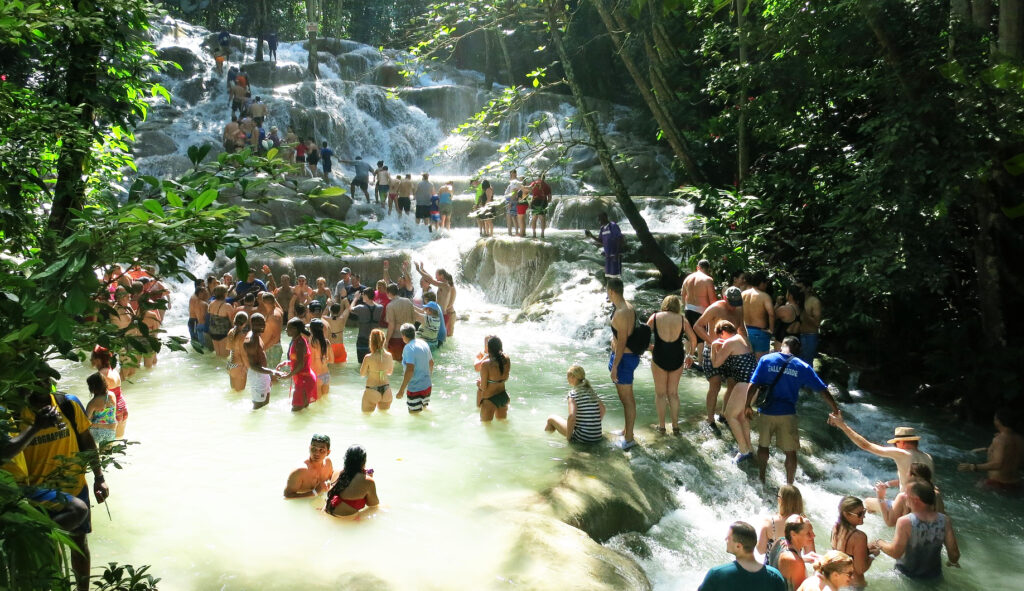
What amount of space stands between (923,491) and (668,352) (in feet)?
9.35

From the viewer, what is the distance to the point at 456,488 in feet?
20.9

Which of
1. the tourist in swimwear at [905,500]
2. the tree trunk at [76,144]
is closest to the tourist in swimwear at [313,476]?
the tree trunk at [76,144]

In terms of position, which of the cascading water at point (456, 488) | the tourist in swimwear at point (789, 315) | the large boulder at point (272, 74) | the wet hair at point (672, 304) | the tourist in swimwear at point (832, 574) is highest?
the large boulder at point (272, 74)

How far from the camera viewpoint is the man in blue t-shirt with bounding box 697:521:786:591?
3.82 meters

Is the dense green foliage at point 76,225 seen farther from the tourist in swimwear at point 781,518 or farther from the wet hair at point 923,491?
the wet hair at point 923,491

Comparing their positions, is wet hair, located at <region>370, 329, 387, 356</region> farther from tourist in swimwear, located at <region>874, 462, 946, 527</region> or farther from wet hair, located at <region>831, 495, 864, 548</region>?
tourist in swimwear, located at <region>874, 462, 946, 527</region>

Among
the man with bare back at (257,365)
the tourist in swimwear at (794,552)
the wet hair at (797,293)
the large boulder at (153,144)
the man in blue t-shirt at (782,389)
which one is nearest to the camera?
the tourist in swimwear at (794,552)

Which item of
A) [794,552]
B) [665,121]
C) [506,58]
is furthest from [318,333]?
[506,58]

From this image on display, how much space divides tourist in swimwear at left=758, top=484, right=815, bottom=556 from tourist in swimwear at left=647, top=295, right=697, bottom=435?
2513 mm

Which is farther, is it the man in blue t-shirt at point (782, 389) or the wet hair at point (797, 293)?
the wet hair at point (797, 293)

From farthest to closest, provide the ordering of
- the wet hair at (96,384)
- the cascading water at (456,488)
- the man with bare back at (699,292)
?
the man with bare back at (699,292) < the wet hair at (96,384) < the cascading water at (456,488)

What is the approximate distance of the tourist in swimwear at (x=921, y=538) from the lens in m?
5.55

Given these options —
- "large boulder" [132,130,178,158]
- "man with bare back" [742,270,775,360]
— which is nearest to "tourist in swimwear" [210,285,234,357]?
"man with bare back" [742,270,775,360]

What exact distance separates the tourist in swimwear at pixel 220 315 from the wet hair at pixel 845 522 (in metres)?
9.39
